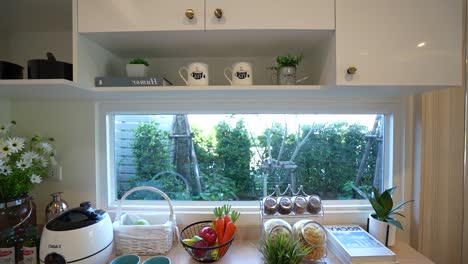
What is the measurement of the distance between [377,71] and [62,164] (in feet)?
5.05

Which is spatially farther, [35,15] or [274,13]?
[35,15]

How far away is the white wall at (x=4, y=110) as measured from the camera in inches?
47.7

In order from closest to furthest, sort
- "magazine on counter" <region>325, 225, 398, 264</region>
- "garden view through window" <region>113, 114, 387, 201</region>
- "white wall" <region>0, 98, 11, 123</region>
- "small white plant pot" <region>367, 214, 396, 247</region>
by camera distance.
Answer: "magazine on counter" <region>325, 225, 398, 264</region>
"small white plant pot" <region>367, 214, 396, 247</region>
"white wall" <region>0, 98, 11, 123</region>
"garden view through window" <region>113, 114, 387, 201</region>

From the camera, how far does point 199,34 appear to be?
0.92 meters

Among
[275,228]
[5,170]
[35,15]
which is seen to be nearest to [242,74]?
[275,228]

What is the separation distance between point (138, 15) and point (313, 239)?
3.66ft

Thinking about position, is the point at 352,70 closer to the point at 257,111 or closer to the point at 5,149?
the point at 257,111

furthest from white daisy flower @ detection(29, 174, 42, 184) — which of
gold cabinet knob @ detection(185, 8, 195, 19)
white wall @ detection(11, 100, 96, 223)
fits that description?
gold cabinet knob @ detection(185, 8, 195, 19)

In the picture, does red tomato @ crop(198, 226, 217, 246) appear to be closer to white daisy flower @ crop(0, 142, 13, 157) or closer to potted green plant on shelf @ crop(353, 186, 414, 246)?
potted green plant on shelf @ crop(353, 186, 414, 246)

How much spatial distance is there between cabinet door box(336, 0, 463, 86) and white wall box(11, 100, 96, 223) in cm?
124

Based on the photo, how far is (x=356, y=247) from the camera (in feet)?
3.28

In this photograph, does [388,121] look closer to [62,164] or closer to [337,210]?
[337,210]

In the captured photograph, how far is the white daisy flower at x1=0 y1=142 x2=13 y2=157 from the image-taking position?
98 cm

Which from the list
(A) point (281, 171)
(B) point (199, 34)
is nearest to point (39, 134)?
(B) point (199, 34)
